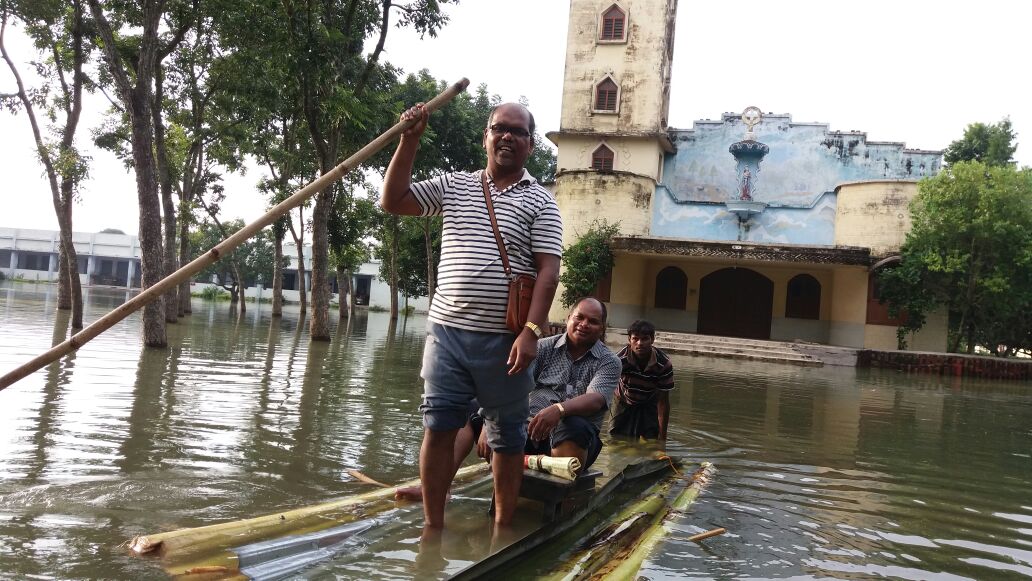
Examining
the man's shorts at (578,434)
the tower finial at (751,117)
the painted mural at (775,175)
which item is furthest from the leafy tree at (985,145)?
the man's shorts at (578,434)

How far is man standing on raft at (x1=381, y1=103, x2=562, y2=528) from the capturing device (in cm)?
312

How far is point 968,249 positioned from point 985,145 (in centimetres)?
1106

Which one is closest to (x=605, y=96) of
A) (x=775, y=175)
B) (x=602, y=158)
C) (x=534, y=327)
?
(x=602, y=158)

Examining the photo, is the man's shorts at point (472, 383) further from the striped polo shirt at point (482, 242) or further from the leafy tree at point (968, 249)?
the leafy tree at point (968, 249)

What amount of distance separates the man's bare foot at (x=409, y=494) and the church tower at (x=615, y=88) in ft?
76.6

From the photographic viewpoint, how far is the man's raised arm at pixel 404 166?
3.15 meters

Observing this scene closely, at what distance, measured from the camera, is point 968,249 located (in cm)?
2148

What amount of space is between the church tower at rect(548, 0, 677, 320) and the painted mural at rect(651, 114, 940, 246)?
160 cm

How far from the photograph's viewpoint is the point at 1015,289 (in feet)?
69.5

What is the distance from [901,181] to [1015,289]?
457 centimetres

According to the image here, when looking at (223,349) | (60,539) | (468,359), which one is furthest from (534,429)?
(223,349)

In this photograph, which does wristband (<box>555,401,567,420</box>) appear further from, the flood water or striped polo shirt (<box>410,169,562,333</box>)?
striped polo shirt (<box>410,169,562,333</box>)

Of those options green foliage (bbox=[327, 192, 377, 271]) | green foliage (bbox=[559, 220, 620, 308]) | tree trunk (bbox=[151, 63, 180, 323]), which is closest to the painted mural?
green foliage (bbox=[559, 220, 620, 308])

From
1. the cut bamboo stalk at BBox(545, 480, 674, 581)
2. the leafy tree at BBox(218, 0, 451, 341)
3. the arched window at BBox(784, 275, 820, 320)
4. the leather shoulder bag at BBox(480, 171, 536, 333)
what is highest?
the leafy tree at BBox(218, 0, 451, 341)
